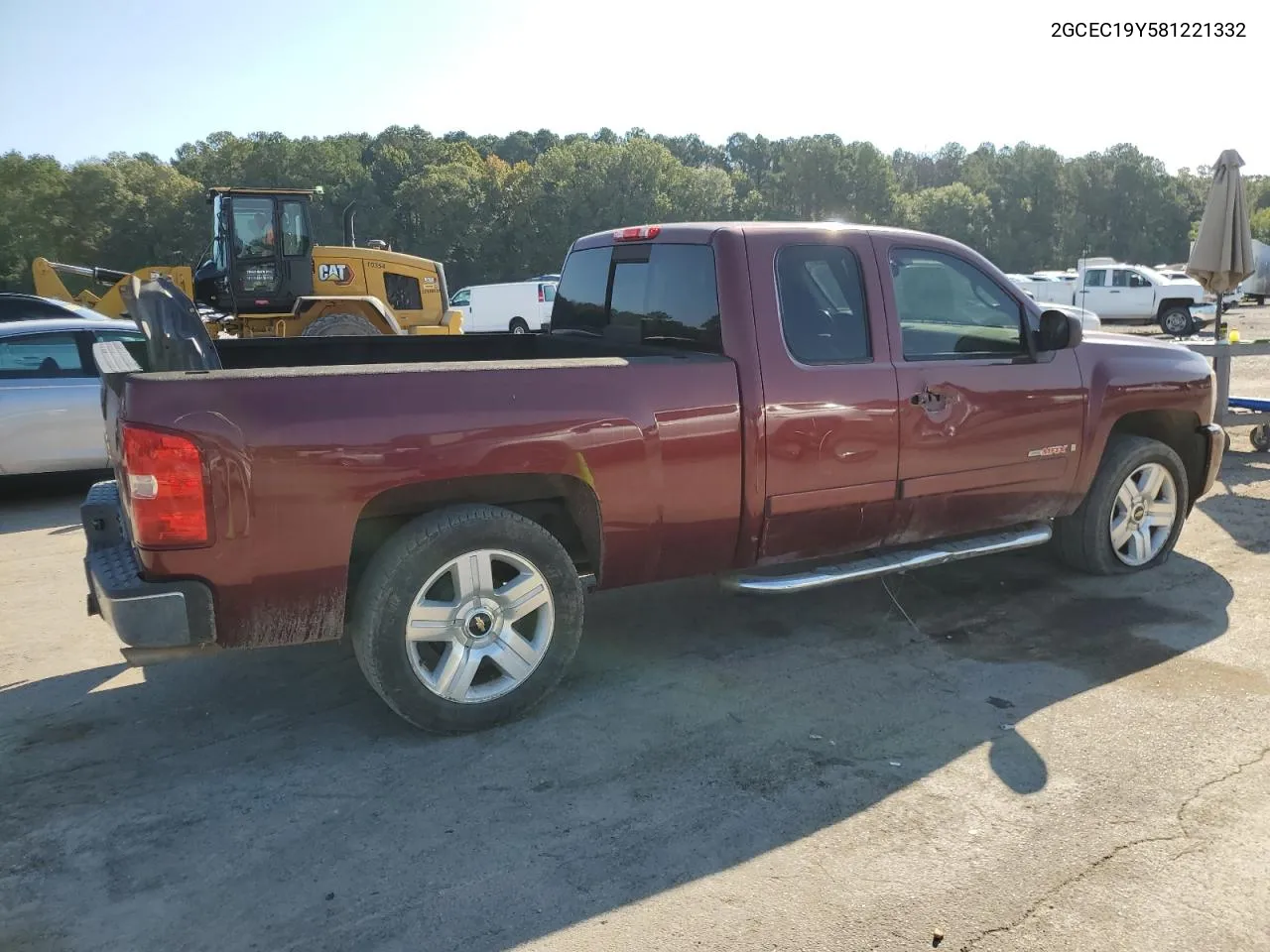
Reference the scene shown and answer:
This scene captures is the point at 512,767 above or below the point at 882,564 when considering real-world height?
below

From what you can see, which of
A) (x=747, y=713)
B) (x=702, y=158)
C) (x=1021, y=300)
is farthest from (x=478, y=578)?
(x=702, y=158)

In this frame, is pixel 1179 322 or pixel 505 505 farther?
pixel 1179 322

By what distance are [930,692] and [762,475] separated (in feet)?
3.91

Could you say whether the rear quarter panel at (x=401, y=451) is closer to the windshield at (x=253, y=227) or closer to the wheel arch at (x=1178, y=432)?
the wheel arch at (x=1178, y=432)

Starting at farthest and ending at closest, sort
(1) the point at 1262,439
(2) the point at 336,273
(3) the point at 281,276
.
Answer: (2) the point at 336,273
(3) the point at 281,276
(1) the point at 1262,439

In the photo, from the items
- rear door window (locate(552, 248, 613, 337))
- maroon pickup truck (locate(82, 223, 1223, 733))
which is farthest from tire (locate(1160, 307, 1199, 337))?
rear door window (locate(552, 248, 613, 337))

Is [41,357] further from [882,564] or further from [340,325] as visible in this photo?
[882,564]

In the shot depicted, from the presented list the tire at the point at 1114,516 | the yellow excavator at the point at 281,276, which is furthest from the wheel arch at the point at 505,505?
the yellow excavator at the point at 281,276

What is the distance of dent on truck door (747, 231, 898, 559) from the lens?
13.8 ft

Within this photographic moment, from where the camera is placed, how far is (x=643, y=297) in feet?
15.6

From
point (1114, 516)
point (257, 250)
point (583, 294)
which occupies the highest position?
point (257, 250)

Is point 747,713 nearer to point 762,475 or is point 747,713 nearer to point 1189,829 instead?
point 762,475

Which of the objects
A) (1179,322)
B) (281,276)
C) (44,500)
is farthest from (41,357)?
(1179,322)

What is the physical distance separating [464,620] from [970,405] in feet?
8.76
